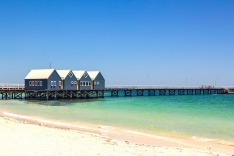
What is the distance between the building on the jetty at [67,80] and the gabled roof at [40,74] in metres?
3.21

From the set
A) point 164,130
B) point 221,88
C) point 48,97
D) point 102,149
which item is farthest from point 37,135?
point 221,88

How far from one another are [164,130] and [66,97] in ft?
136

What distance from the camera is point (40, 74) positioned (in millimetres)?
57188

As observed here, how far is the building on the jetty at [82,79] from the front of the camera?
62.7 meters

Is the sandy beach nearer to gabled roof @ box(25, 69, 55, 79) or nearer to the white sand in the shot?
the white sand

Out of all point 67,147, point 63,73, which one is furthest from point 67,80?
point 67,147

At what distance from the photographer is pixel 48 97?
59.9m

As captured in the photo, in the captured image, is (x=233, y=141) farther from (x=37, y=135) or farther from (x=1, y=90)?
(x=1, y=90)

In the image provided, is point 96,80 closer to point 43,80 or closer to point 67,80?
point 67,80

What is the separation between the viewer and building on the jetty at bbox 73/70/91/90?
6272 centimetres

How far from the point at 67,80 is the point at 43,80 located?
191 inches

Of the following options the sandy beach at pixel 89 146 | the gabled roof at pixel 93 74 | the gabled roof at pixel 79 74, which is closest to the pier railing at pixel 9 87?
the gabled roof at pixel 79 74

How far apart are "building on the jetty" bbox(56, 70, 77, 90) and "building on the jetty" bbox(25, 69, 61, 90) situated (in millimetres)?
1173

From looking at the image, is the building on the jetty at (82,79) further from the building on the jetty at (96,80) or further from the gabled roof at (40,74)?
the gabled roof at (40,74)
